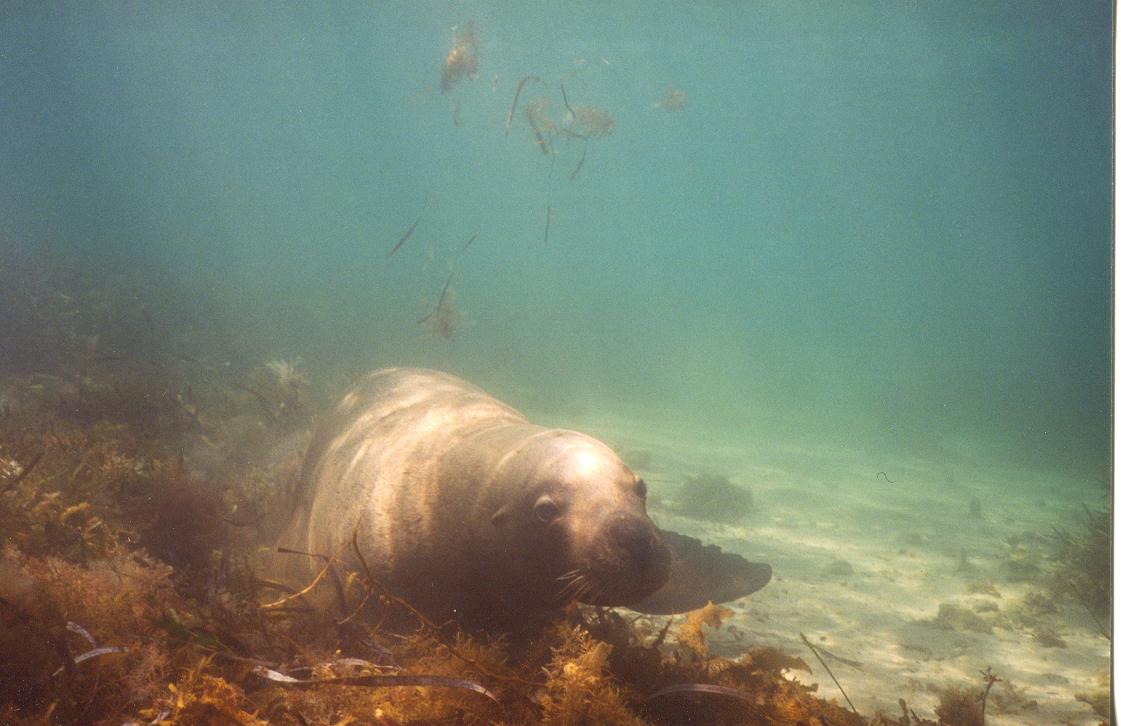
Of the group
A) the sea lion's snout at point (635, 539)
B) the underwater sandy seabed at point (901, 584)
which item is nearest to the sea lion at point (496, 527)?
the sea lion's snout at point (635, 539)

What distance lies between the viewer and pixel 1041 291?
8656cm

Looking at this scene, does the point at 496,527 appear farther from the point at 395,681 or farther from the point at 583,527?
the point at 395,681

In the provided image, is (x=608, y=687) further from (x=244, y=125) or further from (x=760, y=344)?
(x=244, y=125)

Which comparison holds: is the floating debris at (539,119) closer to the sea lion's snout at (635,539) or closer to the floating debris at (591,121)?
the floating debris at (591,121)

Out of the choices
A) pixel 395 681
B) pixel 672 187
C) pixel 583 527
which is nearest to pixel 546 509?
pixel 583 527

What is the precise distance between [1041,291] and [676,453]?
9767 centimetres

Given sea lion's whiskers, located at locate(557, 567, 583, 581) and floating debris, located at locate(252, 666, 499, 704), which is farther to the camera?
sea lion's whiskers, located at locate(557, 567, 583, 581)

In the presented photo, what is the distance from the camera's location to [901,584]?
7.40m

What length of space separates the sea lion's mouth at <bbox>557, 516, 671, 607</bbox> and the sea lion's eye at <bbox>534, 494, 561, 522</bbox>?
0.26 meters

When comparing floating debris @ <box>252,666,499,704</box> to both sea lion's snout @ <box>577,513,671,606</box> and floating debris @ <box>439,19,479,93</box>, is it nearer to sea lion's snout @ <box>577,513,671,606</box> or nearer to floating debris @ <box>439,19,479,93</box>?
sea lion's snout @ <box>577,513,671,606</box>

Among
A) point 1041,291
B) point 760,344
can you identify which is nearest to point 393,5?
point 760,344

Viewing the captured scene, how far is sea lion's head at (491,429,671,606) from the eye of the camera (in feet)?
8.82

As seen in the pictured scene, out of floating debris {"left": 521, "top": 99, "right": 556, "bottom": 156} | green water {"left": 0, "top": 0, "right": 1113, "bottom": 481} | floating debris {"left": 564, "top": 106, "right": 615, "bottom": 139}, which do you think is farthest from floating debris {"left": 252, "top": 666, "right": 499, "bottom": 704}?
floating debris {"left": 564, "top": 106, "right": 615, "bottom": 139}

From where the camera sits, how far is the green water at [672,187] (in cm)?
2402
